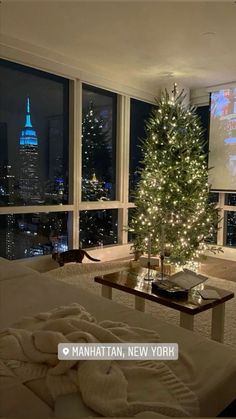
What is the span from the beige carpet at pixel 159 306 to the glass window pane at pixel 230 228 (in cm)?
149

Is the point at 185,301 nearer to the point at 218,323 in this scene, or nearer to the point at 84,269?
the point at 218,323

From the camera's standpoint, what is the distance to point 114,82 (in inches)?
178

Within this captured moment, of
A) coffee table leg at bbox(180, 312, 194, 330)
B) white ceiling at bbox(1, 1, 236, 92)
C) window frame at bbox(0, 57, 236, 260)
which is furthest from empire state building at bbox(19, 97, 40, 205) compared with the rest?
coffee table leg at bbox(180, 312, 194, 330)

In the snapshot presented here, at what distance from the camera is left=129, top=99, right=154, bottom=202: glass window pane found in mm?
5051

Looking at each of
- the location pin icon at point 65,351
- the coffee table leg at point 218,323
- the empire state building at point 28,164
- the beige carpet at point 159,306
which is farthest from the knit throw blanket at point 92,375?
the empire state building at point 28,164

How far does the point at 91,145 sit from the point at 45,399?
390 centimetres

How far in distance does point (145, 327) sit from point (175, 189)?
108 inches

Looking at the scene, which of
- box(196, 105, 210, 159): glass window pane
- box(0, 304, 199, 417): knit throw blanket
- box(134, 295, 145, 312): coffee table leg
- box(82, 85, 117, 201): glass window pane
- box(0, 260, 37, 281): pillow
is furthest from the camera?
box(196, 105, 210, 159): glass window pane

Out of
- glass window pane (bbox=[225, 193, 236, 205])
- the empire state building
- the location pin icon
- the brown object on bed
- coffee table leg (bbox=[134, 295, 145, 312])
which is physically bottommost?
coffee table leg (bbox=[134, 295, 145, 312])

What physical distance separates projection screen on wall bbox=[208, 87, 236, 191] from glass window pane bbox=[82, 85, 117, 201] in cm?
159

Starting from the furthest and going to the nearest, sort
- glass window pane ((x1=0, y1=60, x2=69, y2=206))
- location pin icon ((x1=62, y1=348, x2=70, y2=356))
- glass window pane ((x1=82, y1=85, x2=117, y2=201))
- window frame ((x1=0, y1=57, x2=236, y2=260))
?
glass window pane ((x1=82, y1=85, x2=117, y2=201)) < window frame ((x1=0, y1=57, x2=236, y2=260)) < glass window pane ((x1=0, y1=60, x2=69, y2=206)) < location pin icon ((x1=62, y1=348, x2=70, y2=356))

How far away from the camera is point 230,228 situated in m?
5.21

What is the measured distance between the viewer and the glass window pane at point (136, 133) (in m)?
5.05

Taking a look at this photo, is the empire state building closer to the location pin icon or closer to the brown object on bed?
the brown object on bed
